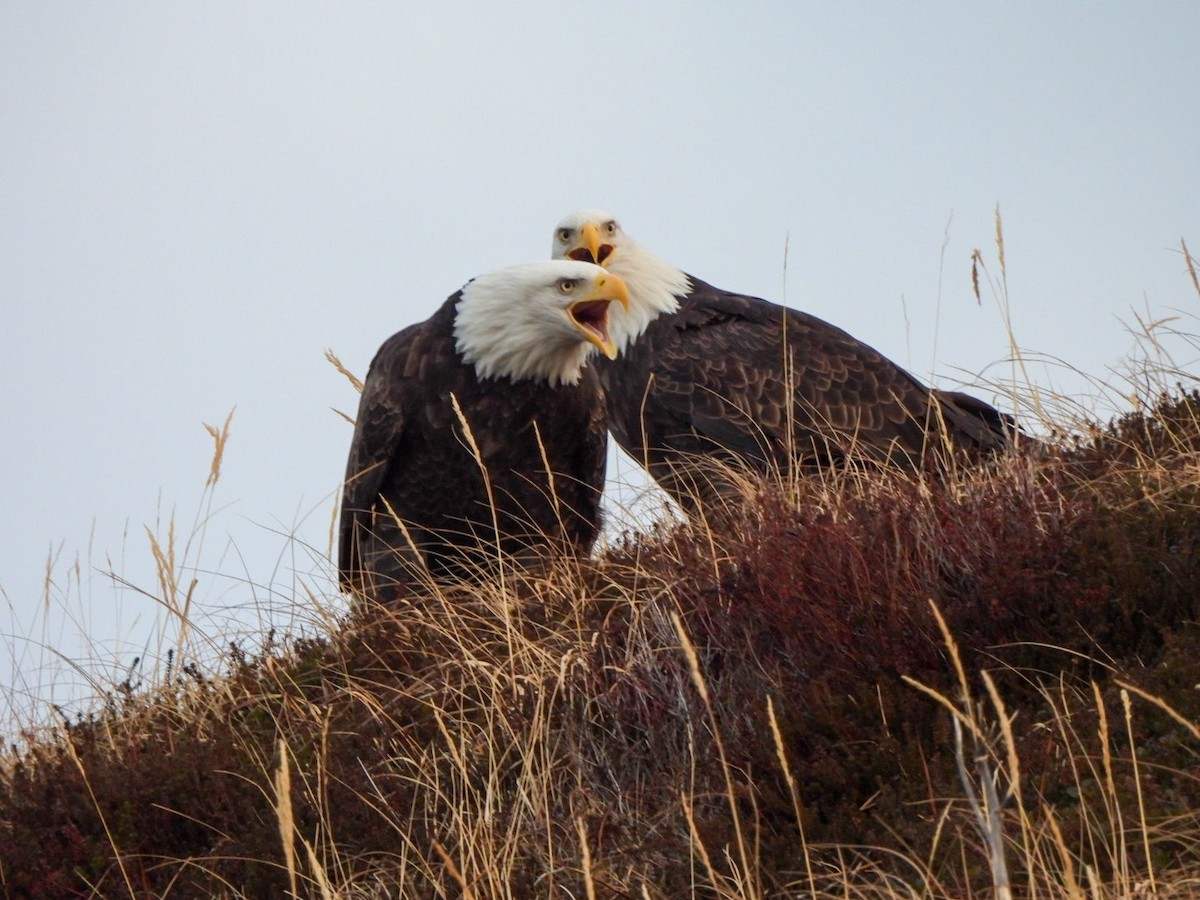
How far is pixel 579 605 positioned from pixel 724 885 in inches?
72.6

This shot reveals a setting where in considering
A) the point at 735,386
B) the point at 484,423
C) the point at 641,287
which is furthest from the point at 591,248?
the point at 484,423

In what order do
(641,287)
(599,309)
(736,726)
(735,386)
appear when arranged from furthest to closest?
1. (641,287)
2. (735,386)
3. (599,309)
4. (736,726)

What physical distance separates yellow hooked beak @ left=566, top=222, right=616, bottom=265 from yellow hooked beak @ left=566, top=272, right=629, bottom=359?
774 mm

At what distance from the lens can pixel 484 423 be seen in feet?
21.9

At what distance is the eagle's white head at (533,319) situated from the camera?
656 centimetres

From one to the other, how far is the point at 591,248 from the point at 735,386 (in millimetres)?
1103

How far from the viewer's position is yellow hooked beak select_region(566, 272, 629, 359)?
21.1 feet

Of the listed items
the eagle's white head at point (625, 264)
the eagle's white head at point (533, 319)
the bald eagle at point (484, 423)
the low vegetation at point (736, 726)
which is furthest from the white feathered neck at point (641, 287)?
the low vegetation at point (736, 726)

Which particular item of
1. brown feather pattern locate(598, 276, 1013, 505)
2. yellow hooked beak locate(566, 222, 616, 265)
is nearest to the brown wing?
brown feather pattern locate(598, 276, 1013, 505)

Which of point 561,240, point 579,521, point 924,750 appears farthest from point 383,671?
point 561,240

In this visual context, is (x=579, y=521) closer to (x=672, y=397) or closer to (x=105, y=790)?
(x=672, y=397)

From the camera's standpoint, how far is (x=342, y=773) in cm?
457

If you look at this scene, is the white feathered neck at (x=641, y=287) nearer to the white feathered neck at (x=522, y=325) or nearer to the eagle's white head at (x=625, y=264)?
the eagle's white head at (x=625, y=264)

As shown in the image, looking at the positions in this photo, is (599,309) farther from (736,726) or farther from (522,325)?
(736,726)
